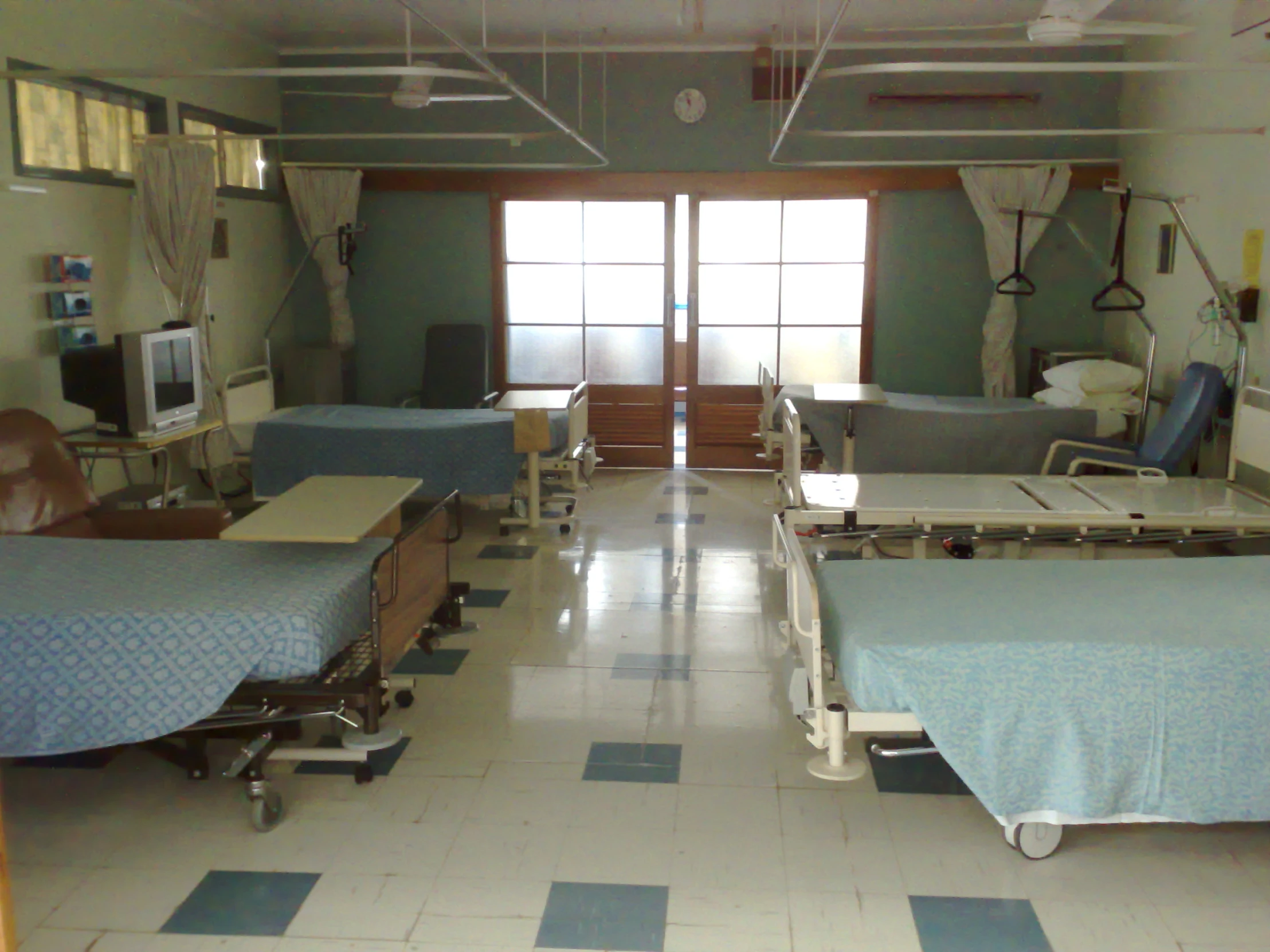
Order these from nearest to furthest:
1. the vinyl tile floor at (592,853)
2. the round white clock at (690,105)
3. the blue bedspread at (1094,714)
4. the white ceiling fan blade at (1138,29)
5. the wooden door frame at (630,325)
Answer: the vinyl tile floor at (592,853) → the blue bedspread at (1094,714) → the white ceiling fan blade at (1138,29) → the round white clock at (690,105) → the wooden door frame at (630,325)

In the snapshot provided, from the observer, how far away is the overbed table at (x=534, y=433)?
225 inches

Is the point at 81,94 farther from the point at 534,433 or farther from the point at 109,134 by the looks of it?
the point at 534,433

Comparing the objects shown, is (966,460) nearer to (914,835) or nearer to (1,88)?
(914,835)

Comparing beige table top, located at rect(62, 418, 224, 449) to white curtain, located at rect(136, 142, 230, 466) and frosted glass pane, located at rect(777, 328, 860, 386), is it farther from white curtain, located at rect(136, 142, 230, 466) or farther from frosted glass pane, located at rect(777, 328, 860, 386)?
frosted glass pane, located at rect(777, 328, 860, 386)

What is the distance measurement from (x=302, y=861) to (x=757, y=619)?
7.47ft

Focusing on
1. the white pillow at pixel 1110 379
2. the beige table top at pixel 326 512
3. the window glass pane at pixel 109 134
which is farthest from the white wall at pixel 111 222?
the white pillow at pixel 1110 379

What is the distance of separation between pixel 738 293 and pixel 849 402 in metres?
2.11

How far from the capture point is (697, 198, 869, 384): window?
7.57 metres

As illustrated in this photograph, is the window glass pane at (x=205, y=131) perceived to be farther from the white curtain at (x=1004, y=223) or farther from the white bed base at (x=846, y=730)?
the white bed base at (x=846, y=730)

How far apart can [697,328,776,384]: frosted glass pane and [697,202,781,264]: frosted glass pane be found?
0.49 m

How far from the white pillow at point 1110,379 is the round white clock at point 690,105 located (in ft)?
9.87

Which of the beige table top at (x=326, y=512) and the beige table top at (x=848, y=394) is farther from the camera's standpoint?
the beige table top at (x=848, y=394)

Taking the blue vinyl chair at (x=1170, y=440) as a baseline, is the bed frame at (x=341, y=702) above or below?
below

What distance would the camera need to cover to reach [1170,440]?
17.0 feet
